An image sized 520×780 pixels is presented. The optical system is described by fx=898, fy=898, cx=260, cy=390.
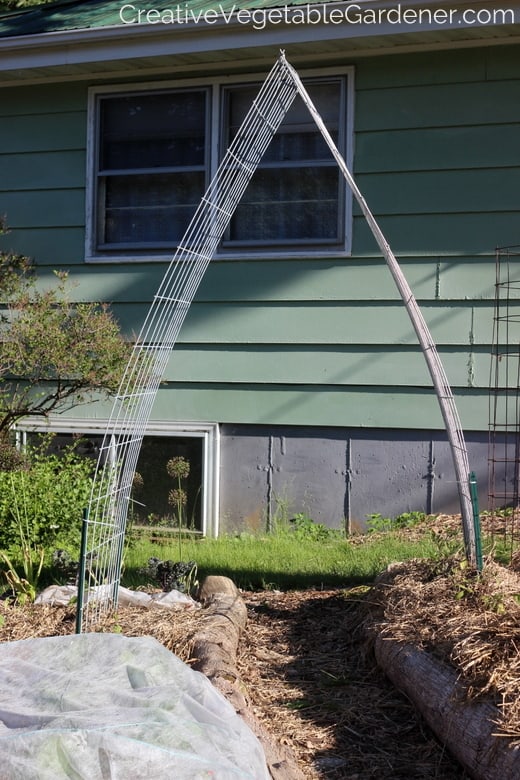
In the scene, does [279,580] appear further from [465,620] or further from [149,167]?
[149,167]

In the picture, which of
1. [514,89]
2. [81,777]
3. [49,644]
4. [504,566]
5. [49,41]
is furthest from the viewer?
[49,41]

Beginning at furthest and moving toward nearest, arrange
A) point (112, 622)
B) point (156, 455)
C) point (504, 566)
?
point (156, 455)
point (504, 566)
point (112, 622)

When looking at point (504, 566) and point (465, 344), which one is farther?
point (465, 344)

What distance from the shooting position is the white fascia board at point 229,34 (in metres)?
6.06

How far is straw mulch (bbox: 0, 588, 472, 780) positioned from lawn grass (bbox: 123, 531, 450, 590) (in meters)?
0.23

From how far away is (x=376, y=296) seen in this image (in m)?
6.66

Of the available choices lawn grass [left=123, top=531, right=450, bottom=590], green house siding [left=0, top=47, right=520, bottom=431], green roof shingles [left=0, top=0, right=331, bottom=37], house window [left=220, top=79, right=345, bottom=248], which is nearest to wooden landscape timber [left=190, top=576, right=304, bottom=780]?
lawn grass [left=123, top=531, right=450, bottom=590]

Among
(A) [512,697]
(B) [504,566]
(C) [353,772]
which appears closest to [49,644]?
(C) [353,772]

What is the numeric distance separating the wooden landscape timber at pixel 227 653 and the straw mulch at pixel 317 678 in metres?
0.08

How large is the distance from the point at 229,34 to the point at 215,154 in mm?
905

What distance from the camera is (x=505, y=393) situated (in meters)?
6.48

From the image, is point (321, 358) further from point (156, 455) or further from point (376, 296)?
point (156, 455)

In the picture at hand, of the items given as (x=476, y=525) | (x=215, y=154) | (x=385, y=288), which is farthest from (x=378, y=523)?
(x=215, y=154)

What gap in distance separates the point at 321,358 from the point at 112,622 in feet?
9.76
